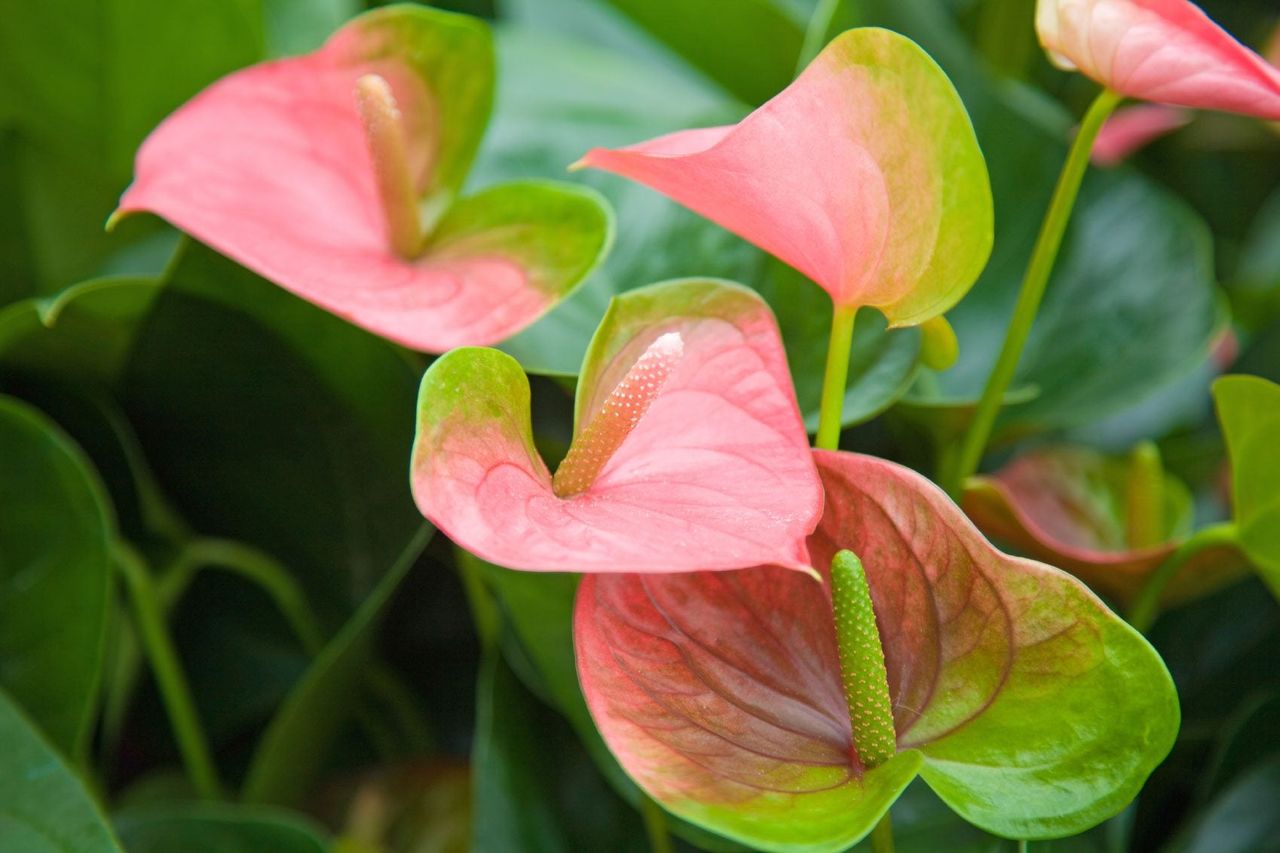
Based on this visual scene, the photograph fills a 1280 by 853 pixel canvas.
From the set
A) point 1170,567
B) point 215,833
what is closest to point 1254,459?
point 1170,567

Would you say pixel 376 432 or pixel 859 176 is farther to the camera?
pixel 376 432

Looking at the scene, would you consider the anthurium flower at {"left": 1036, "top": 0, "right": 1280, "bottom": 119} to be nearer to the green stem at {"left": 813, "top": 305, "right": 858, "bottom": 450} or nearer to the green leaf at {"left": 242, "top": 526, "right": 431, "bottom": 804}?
the green stem at {"left": 813, "top": 305, "right": 858, "bottom": 450}

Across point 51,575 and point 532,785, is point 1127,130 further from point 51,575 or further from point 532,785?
point 51,575

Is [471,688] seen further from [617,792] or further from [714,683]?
[714,683]

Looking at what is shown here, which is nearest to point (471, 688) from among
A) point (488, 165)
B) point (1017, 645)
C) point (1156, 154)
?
point (488, 165)

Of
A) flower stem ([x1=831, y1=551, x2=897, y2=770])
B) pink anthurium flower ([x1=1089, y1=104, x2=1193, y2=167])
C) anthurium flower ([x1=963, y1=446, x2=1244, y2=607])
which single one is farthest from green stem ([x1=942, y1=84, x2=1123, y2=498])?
pink anthurium flower ([x1=1089, y1=104, x2=1193, y2=167])

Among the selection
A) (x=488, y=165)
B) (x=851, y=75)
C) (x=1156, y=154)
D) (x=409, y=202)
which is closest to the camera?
(x=851, y=75)

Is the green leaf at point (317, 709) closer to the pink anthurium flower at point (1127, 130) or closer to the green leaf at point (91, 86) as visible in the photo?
the green leaf at point (91, 86)
